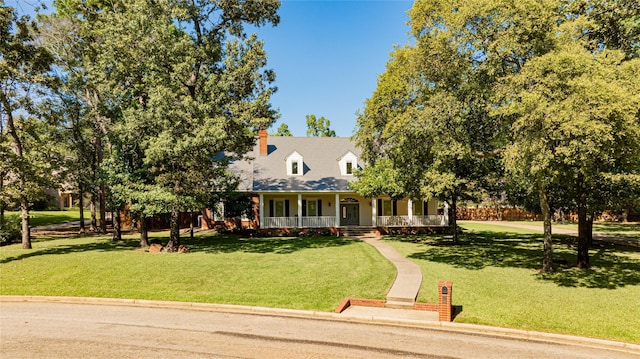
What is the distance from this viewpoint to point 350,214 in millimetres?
33344

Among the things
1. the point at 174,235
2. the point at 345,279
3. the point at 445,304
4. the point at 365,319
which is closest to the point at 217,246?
the point at 174,235

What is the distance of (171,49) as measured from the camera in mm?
19250

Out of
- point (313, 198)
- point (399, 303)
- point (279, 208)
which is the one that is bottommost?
point (399, 303)

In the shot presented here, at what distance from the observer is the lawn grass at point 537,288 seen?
987cm

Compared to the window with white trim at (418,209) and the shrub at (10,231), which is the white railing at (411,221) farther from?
the shrub at (10,231)

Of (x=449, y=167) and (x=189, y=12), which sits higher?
(x=189, y=12)

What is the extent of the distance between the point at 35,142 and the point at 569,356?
2829 centimetres

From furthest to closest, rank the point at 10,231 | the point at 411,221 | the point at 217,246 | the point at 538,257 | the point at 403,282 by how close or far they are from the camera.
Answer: the point at 411,221 → the point at 10,231 → the point at 217,246 → the point at 538,257 → the point at 403,282

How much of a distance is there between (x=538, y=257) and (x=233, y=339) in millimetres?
16683

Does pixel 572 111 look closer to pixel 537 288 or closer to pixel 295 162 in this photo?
pixel 537 288

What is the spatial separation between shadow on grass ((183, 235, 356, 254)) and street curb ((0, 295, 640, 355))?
824cm

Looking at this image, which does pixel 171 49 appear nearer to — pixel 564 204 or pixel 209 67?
pixel 209 67

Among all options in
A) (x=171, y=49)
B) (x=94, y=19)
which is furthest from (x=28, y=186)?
(x=94, y=19)

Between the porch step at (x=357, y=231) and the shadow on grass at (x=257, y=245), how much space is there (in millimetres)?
3088
